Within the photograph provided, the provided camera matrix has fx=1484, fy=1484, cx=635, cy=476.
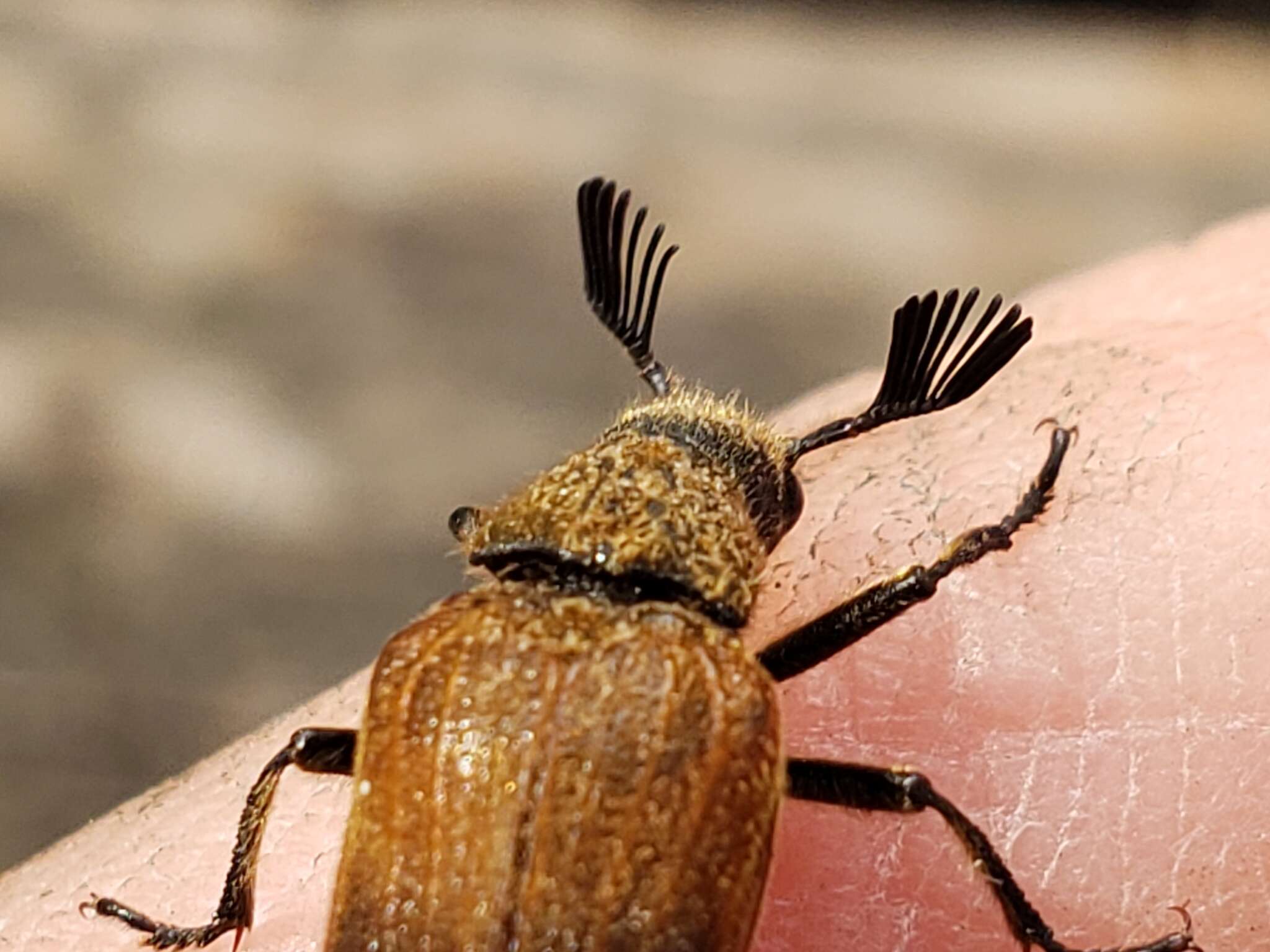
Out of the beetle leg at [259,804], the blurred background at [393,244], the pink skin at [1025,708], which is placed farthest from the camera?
the blurred background at [393,244]

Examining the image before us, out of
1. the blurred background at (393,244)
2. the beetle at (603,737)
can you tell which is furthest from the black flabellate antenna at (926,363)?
the blurred background at (393,244)

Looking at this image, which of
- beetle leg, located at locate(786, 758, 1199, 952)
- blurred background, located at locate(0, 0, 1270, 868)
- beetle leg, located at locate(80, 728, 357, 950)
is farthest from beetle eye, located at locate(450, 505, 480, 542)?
blurred background, located at locate(0, 0, 1270, 868)

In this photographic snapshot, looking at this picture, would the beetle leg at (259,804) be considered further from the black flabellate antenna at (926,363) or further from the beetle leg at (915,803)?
the black flabellate antenna at (926,363)

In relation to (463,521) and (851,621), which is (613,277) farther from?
(851,621)

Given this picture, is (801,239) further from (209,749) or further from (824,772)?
(824,772)

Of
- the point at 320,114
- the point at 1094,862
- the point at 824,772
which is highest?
the point at 320,114

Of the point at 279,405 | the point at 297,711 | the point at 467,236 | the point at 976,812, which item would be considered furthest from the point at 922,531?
the point at 467,236

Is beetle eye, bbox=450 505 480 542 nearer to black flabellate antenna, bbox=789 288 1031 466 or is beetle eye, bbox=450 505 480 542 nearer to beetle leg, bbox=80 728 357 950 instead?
beetle leg, bbox=80 728 357 950
